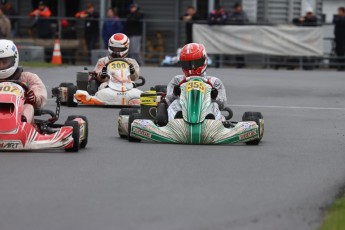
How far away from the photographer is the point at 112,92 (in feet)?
65.9

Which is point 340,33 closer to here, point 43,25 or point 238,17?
point 238,17

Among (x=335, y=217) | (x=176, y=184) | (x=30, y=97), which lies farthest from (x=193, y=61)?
(x=335, y=217)

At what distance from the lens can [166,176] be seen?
35.6 feet

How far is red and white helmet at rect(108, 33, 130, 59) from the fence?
13.8m

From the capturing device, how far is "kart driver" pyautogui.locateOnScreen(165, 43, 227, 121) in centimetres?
1408

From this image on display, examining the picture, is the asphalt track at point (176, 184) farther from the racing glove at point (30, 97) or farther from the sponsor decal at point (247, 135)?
the racing glove at point (30, 97)

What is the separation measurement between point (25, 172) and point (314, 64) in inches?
937

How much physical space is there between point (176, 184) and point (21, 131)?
267 cm

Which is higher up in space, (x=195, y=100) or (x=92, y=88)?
(x=195, y=100)

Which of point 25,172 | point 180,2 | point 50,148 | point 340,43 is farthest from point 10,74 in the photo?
point 180,2

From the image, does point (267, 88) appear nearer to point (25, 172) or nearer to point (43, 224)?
point (25, 172)

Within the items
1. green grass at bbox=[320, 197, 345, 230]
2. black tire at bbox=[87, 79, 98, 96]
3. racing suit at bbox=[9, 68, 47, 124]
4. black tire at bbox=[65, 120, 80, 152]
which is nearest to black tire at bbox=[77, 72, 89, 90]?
black tire at bbox=[87, 79, 98, 96]

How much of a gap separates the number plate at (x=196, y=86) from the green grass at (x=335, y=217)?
4.63 meters

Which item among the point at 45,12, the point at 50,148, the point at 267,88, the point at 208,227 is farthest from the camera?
the point at 45,12
